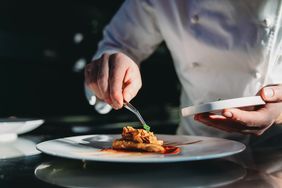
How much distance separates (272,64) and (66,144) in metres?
0.69

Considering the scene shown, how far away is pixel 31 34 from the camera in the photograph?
7.05 ft

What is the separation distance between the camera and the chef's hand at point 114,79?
1050mm

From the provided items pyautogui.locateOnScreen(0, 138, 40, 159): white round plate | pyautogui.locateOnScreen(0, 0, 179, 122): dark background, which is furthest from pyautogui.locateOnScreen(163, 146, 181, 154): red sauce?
pyautogui.locateOnScreen(0, 0, 179, 122): dark background

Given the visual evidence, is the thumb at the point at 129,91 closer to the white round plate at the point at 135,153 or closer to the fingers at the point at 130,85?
the fingers at the point at 130,85

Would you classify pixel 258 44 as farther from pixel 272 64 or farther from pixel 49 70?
pixel 49 70

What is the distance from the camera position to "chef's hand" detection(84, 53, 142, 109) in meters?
1.05

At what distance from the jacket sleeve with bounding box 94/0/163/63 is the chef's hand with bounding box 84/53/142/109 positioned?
12.7 inches

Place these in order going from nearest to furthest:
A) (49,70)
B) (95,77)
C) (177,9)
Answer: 1. (95,77)
2. (177,9)
3. (49,70)

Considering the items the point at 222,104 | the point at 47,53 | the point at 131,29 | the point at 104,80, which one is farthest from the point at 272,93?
the point at 47,53

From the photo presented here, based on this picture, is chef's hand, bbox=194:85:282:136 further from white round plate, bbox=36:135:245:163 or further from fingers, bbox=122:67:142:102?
fingers, bbox=122:67:142:102

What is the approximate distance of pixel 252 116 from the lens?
0.95 metres

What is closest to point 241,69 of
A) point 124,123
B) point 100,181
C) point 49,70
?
point 100,181

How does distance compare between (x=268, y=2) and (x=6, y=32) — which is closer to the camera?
(x=268, y=2)

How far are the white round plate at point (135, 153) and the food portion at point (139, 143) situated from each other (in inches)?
0.9
